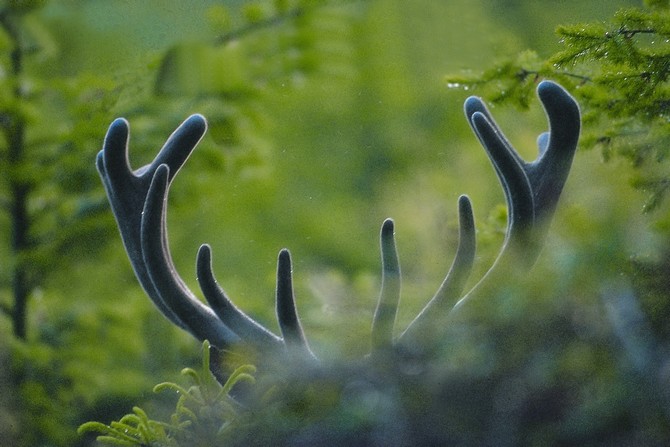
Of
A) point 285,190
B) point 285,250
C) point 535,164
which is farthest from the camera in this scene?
point 285,190

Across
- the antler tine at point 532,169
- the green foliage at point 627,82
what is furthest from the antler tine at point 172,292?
the green foliage at point 627,82

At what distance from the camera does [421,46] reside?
17.5 ft

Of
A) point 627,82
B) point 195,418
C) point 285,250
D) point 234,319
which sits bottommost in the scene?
point 195,418

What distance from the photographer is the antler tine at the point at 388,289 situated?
1.14 m

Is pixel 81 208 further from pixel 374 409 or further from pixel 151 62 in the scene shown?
pixel 374 409

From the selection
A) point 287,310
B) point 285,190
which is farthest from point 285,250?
point 285,190

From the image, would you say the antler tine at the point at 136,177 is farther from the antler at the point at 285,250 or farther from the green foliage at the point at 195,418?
the green foliage at the point at 195,418

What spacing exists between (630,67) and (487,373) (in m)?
0.59

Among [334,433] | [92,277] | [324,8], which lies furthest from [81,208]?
[334,433]

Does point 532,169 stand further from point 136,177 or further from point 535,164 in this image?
point 136,177

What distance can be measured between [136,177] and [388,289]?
0.45 meters

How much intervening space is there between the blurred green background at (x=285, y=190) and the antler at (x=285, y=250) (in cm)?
7

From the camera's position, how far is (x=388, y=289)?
117 cm

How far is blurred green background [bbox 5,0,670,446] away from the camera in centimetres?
115
